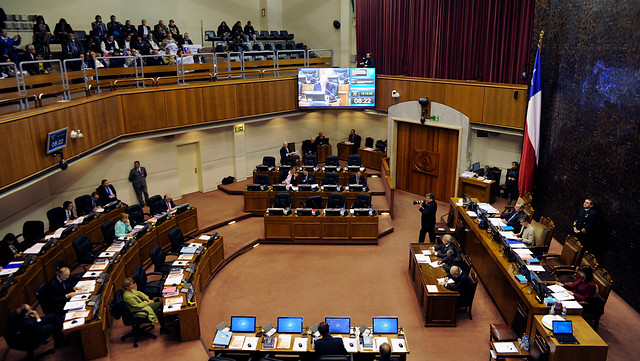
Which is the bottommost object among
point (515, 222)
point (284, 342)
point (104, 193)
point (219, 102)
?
point (284, 342)

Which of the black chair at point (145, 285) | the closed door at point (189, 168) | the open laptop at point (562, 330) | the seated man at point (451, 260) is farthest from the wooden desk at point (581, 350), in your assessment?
the closed door at point (189, 168)

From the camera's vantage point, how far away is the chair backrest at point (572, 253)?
8.38 meters

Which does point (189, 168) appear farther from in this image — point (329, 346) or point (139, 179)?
point (329, 346)

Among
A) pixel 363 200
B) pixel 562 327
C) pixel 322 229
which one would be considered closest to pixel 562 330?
pixel 562 327

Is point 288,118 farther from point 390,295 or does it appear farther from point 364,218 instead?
point 390,295

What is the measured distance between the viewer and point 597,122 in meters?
9.05

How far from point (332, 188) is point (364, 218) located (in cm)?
190

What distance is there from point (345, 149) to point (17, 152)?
485 inches

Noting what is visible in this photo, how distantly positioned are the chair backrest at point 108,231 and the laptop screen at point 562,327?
8876 millimetres

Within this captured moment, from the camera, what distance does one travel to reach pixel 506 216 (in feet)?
34.4

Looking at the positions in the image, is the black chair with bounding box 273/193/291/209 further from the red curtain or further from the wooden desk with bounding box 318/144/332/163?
the red curtain

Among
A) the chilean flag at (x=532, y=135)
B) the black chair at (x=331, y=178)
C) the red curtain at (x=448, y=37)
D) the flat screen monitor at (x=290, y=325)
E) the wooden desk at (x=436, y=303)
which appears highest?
the red curtain at (x=448, y=37)

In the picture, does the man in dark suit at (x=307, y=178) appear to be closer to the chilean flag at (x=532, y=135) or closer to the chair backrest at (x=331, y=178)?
the chair backrest at (x=331, y=178)

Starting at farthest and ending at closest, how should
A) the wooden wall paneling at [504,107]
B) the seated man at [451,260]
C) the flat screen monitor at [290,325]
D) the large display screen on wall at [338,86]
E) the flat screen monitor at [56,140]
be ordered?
the large display screen on wall at [338,86]
the wooden wall paneling at [504,107]
the flat screen monitor at [56,140]
the seated man at [451,260]
the flat screen monitor at [290,325]
